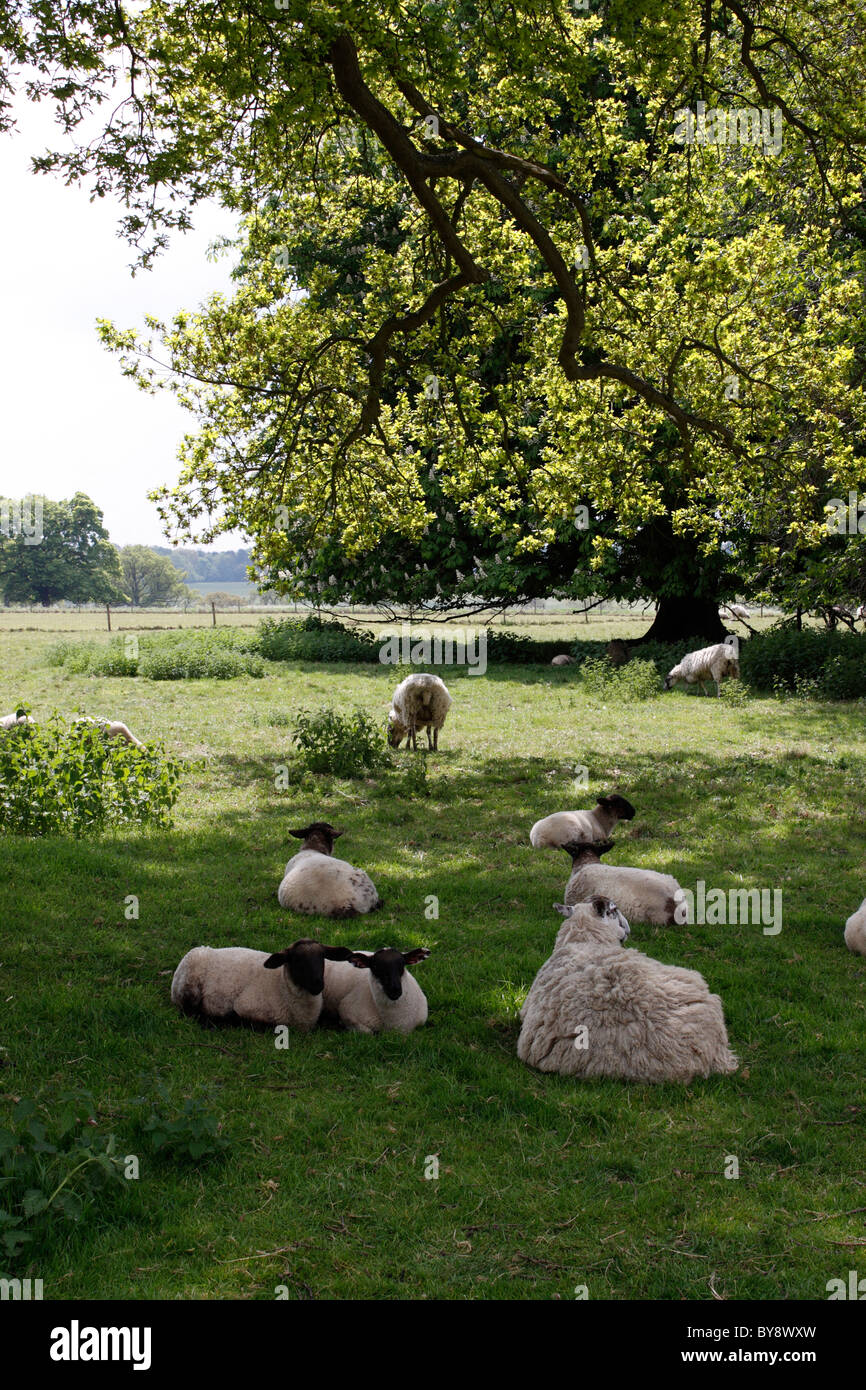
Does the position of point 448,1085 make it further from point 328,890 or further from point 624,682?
point 624,682

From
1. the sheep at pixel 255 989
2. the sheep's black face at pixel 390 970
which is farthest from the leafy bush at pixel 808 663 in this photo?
the sheep at pixel 255 989

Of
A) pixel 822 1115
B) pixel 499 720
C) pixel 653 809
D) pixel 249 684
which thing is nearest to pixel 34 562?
pixel 249 684

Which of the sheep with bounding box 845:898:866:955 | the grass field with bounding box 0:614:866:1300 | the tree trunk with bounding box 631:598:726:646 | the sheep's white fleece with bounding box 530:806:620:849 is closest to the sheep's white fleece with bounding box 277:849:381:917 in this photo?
the grass field with bounding box 0:614:866:1300

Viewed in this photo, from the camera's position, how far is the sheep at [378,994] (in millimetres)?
6211

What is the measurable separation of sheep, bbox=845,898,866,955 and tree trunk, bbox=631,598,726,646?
2193cm

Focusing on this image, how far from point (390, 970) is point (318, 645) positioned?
25.5m

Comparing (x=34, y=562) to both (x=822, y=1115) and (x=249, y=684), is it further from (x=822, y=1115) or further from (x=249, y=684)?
(x=822, y=1115)

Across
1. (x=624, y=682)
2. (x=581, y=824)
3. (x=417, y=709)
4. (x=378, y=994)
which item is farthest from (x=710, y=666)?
(x=378, y=994)

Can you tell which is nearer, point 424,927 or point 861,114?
point 424,927

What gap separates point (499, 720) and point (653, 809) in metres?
7.60

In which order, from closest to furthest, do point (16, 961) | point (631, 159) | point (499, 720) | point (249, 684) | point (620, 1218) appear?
point (620, 1218), point (16, 961), point (631, 159), point (499, 720), point (249, 684)

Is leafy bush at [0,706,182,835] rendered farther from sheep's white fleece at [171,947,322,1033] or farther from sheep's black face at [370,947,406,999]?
sheep's black face at [370,947,406,999]

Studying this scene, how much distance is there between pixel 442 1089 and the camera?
5.68m

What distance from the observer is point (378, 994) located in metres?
6.38
